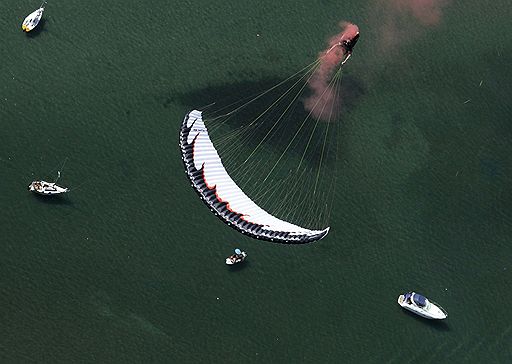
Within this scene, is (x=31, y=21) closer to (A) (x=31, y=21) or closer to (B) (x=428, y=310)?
(A) (x=31, y=21)

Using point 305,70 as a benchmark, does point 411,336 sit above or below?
below

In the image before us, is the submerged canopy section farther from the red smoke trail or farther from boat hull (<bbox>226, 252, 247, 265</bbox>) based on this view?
the red smoke trail

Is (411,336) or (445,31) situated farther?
(445,31)

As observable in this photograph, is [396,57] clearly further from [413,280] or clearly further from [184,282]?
[184,282]

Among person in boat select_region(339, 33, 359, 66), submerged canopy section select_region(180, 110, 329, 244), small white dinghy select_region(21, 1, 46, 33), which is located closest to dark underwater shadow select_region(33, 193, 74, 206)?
submerged canopy section select_region(180, 110, 329, 244)

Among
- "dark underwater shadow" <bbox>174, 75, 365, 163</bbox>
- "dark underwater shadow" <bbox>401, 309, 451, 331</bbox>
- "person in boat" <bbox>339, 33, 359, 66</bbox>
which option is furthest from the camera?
"dark underwater shadow" <bbox>174, 75, 365, 163</bbox>

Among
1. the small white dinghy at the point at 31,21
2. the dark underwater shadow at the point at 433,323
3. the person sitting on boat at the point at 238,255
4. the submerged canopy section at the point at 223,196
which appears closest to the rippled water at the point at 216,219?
the dark underwater shadow at the point at 433,323

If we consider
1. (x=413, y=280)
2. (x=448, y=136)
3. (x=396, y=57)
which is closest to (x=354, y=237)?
(x=413, y=280)
